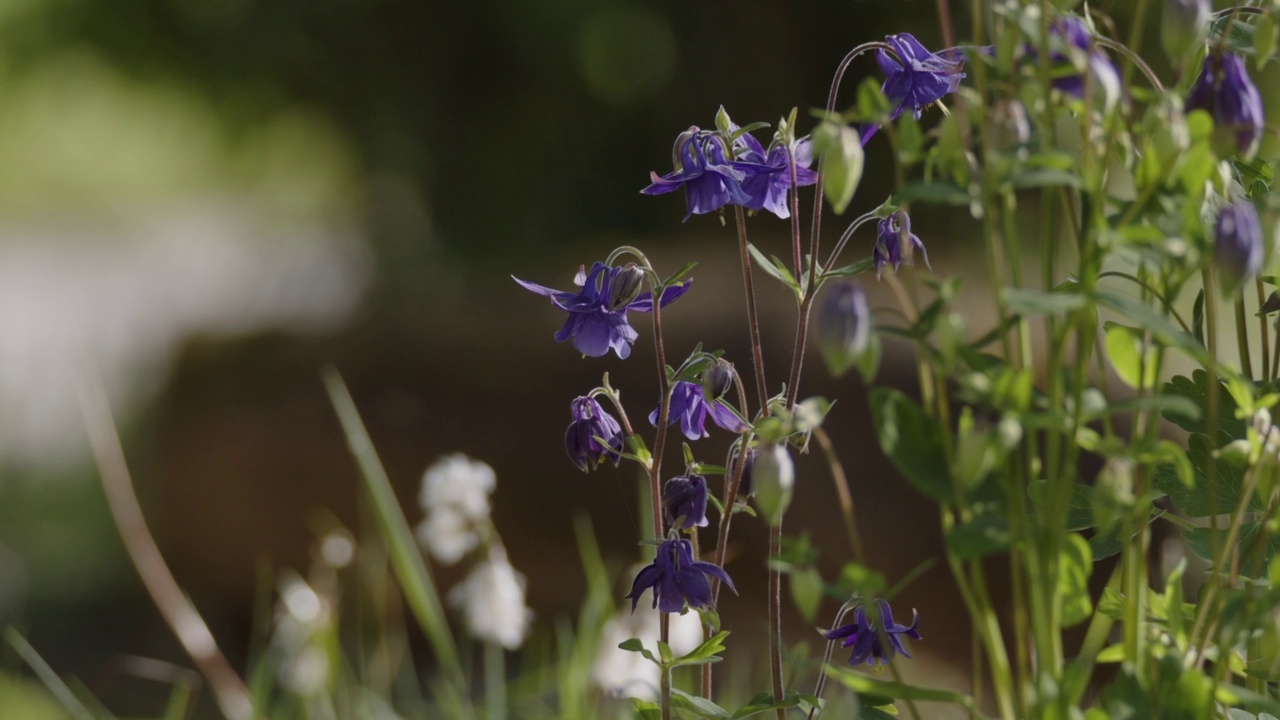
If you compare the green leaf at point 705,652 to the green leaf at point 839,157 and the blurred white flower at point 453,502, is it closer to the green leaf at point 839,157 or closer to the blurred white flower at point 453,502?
the green leaf at point 839,157

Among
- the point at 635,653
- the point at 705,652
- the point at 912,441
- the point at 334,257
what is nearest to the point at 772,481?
the point at 912,441

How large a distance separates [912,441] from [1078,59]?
154 mm

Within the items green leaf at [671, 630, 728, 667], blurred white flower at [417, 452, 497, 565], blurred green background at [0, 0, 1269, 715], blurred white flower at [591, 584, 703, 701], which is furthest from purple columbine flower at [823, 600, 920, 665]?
blurred green background at [0, 0, 1269, 715]

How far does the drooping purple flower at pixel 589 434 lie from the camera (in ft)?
2.16

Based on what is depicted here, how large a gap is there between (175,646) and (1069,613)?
268 cm

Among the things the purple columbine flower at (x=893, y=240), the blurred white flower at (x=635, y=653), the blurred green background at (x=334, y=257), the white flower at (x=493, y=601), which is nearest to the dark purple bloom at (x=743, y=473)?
the purple columbine flower at (x=893, y=240)

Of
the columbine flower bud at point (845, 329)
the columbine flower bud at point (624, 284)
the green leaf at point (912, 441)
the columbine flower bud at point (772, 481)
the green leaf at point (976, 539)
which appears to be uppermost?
the columbine flower bud at point (845, 329)

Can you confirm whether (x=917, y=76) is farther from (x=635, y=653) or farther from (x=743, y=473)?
(x=635, y=653)

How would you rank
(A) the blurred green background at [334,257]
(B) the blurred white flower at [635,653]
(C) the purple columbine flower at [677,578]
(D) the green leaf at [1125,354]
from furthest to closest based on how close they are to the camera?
1. (A) the blurred green background at [334,257]
2. (B) the blurred white flower at [635,653]
3. (C) the purple columbine flower at [677,578]
4. (D) the green leaf at [1125,354]

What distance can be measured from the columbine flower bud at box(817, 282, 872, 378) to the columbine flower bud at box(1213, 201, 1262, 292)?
12cm

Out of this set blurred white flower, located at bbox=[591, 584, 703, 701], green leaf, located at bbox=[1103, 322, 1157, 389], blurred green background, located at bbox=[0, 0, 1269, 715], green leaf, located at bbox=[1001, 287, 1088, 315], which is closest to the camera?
green leaf, located at bbox=[1001, 287, 1088, 315]

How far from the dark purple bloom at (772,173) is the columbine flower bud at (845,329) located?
0.68 feet

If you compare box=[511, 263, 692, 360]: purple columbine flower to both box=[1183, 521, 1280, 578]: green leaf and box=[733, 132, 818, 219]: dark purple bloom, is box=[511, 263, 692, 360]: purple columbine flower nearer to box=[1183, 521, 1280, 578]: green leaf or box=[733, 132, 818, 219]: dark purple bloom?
box=[733, 132, 818, 219]: dark purple bloom

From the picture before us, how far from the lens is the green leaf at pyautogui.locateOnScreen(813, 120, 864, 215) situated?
0.44m
